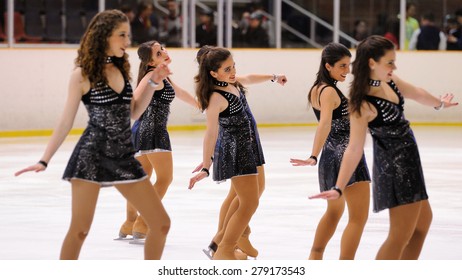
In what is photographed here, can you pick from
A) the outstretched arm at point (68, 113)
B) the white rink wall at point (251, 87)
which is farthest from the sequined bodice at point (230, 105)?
the white rink wall at point (251, 87)

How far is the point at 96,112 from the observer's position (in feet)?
16.5

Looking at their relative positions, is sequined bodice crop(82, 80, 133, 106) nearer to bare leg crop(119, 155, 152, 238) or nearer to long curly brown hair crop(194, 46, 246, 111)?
long curly brown hair crop(194, 46, 246, 111)

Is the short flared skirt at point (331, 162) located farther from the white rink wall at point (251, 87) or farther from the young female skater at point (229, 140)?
the white rink wall at point (251, 87)

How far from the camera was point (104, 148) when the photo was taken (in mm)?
5020

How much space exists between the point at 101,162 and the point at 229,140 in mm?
1498

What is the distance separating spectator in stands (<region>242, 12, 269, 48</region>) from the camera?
18828 millimetres

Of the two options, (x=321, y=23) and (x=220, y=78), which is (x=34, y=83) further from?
(x=220, y=78)

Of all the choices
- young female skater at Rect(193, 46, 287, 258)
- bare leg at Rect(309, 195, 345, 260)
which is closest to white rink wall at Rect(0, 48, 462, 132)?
young female skater at Rect(193, 46, 287, 258)

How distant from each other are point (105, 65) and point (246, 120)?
1545mm

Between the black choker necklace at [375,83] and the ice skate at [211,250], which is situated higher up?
the black choker necklace at [375,83]

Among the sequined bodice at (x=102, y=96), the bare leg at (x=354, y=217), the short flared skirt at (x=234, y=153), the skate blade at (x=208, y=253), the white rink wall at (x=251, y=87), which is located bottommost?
the white rink wall at (x=251, y=87)

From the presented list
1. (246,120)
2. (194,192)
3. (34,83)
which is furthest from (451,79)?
(246,120)

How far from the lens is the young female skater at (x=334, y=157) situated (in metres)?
5.74

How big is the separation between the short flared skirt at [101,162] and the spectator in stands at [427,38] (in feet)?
49.9
